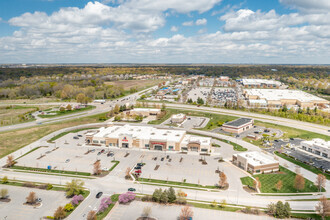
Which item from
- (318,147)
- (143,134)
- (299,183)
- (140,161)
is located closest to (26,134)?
(143,134)

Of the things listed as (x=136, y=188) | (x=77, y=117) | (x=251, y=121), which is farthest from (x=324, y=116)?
(x=77, y=117)

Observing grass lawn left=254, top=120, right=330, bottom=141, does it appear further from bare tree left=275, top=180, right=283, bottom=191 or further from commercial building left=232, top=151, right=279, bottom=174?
bare tree left=275, top=180, right=283, bottom=191

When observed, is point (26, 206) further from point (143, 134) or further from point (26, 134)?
point (26, 134)

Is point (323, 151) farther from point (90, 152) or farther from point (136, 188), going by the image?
point (90, 152)

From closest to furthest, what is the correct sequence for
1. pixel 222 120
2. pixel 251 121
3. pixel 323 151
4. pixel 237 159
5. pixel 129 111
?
pixel 237 159
pixel 323 151
pixel 251 121
pixel 222 120
pixel 129 111

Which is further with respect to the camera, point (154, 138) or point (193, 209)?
point (154, 138)

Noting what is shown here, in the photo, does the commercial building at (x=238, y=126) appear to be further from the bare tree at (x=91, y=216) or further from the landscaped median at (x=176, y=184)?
the bare tree at (x=91, y=216)

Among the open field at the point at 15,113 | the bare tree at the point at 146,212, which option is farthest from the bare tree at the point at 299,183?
the open field at the point at 15,113
